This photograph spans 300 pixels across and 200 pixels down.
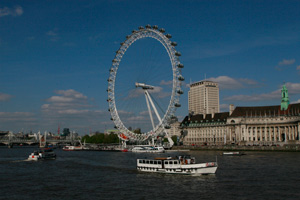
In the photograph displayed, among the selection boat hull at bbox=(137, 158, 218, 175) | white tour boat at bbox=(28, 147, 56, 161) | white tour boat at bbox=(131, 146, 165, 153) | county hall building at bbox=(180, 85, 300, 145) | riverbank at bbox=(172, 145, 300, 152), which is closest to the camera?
boat hull at bbox=(137, 158, 218, 175)

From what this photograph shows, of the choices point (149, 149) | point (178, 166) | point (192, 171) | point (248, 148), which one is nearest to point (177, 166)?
point (178, 166)

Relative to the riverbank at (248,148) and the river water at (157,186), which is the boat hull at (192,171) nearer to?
the river water at (157,186)

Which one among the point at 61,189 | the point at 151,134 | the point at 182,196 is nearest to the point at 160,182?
the point at 182,196

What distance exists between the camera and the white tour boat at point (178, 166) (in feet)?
152

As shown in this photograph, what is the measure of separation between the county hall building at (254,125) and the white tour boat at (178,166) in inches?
2956

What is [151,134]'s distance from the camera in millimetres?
106938

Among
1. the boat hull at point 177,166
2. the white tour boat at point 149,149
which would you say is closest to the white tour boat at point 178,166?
the boat hull at point 177,166

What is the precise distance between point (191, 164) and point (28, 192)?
21222 mm

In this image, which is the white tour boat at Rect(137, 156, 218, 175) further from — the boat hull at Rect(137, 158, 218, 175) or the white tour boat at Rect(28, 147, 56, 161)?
the white tour boat at Rect(28, 147, 56, 161)

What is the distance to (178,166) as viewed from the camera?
1907 inches

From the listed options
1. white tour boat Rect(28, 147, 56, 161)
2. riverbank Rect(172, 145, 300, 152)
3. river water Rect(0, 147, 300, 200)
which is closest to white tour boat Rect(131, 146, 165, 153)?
riverbank Rect(172, 145, 300, 152)

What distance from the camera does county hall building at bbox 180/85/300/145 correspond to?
12825 cm

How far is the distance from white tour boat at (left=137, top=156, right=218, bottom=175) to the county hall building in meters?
75.1

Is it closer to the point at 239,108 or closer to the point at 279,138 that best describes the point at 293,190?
the point at 279,138
